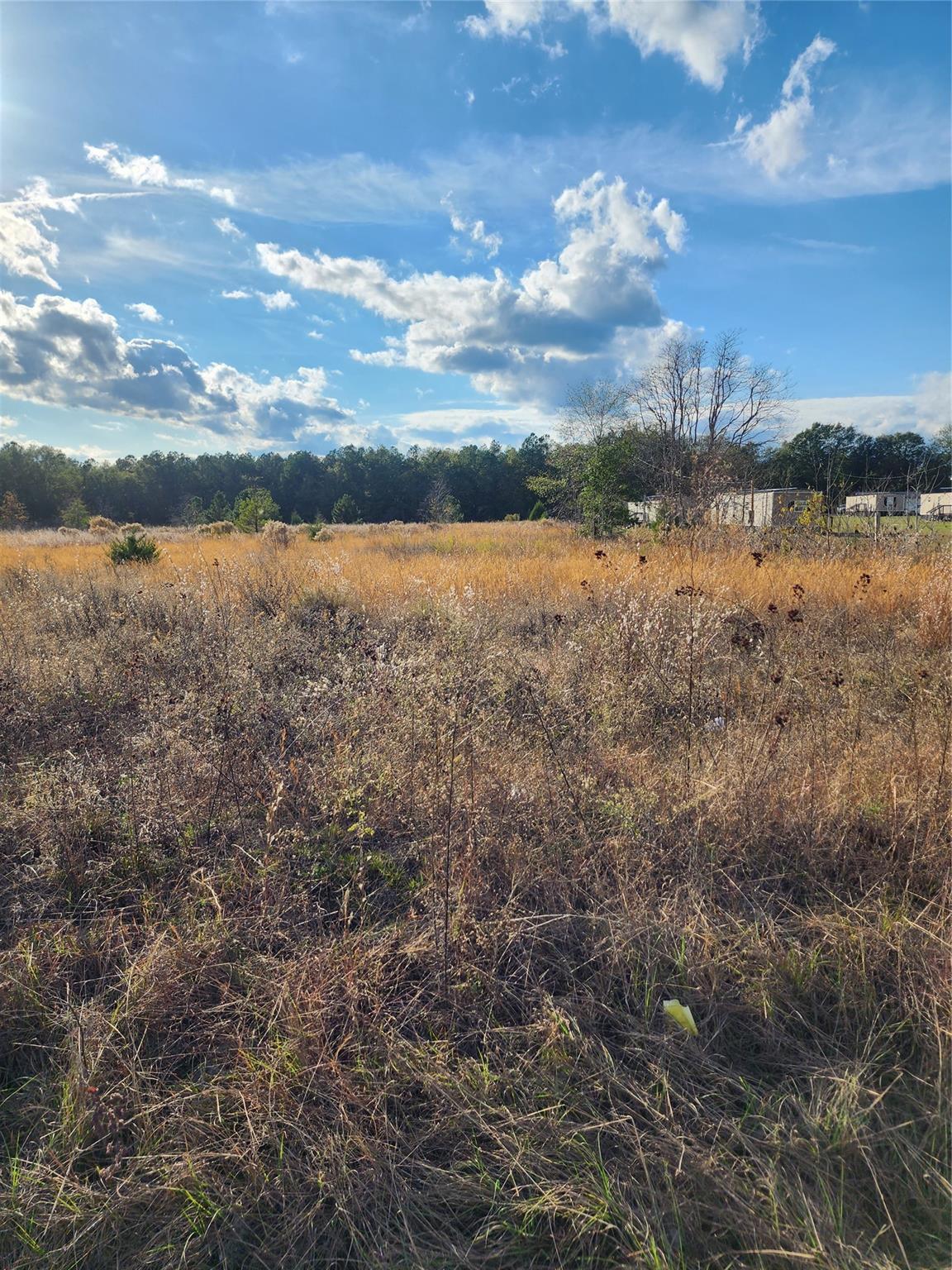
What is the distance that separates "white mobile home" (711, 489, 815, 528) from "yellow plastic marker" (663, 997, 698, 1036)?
8684 millimetres

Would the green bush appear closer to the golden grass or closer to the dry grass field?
the golden grass

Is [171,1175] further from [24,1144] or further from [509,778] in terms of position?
[509,778]

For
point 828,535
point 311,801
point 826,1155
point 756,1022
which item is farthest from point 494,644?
point 828,535

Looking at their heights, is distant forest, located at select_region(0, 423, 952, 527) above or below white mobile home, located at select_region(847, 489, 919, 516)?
above

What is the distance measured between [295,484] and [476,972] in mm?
64287

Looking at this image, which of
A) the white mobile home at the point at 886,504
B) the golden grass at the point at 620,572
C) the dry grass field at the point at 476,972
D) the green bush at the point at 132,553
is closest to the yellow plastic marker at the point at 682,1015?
the dry grass field at the point at 476,972

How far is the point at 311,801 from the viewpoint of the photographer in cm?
256

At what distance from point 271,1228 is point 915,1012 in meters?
1.66

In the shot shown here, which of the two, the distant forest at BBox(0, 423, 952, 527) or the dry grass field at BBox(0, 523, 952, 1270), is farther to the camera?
the distant forest at BBox(0, 423, 952, 527)

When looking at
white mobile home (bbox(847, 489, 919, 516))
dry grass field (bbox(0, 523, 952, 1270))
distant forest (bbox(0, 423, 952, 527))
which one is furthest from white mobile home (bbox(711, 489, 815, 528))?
distant forest (bbox(0, 423, 952, 527))

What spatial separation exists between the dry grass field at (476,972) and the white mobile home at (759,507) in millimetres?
6701

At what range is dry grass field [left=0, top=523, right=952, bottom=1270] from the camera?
1.30m

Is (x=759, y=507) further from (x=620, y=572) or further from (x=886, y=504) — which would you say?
(x=620, y=572)

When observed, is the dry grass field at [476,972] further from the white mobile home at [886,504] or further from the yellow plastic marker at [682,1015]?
the white mobile home at [886,504]
